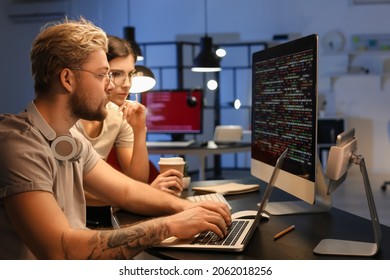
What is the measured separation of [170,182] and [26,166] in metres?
0.63

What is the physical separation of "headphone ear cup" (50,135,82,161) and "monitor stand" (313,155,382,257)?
0.53 m

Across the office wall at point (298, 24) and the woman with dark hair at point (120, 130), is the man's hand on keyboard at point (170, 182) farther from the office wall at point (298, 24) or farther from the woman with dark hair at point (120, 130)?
the office wall at point (298, 24)

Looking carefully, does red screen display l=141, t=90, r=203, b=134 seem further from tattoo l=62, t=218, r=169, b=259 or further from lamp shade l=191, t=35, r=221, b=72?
tattoo l=62, t=218, r=169, b=259

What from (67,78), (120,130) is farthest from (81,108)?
(120,130)

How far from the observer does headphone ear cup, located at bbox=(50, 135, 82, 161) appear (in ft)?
3.77

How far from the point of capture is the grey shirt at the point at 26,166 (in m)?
1.02

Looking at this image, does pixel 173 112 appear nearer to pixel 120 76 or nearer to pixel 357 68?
pixel 120 76

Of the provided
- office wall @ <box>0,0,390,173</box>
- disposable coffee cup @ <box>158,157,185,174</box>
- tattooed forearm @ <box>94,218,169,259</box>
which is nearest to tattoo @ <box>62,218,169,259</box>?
tattooed forearm @ <box>94,218,169,259</box>

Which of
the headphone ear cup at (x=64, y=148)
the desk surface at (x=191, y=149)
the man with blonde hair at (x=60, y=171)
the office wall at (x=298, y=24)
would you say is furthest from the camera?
the office wall at (x=298, y=24)

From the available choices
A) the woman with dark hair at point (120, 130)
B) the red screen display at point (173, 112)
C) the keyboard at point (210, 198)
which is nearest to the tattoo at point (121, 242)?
the keyboard at point (210, 198)

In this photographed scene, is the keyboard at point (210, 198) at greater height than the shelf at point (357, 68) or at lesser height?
lesser

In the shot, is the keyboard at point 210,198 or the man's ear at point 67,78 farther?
the keyboard at point 210,198
